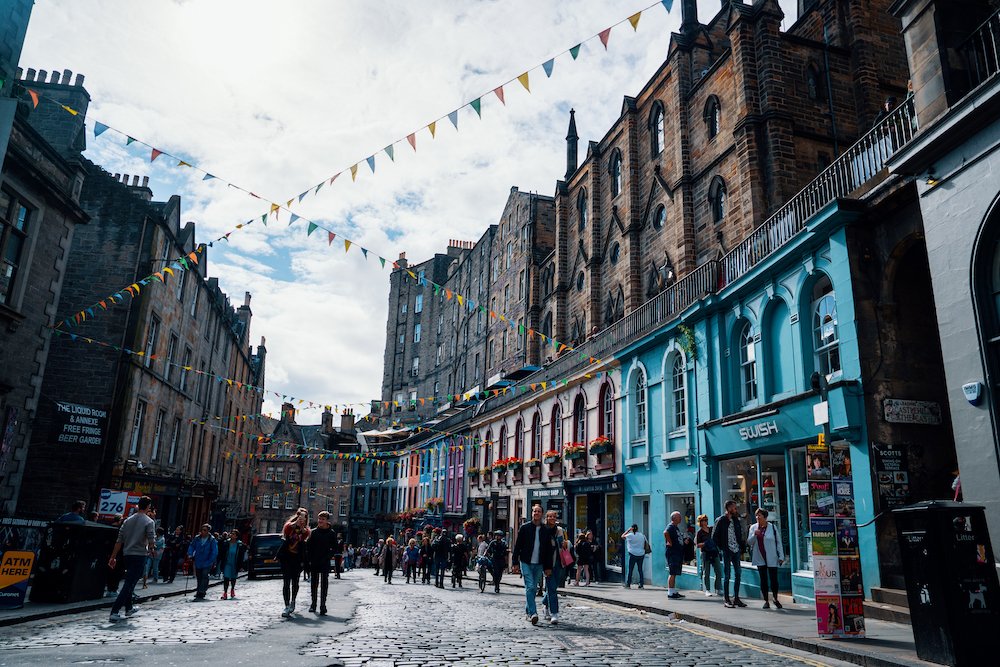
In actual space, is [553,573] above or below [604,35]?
below

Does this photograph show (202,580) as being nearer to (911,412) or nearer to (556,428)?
(911,412)

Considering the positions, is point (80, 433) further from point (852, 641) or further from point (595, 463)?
point (852, 641)

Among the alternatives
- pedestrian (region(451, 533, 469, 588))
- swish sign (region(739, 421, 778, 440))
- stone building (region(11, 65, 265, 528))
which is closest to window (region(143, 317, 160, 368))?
stone building (region(11, 65, 265, 528))

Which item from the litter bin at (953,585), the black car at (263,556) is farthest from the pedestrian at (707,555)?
the black car at (263,556)

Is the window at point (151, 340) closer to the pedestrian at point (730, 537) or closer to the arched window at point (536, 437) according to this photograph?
the arched window at point (536, 437)

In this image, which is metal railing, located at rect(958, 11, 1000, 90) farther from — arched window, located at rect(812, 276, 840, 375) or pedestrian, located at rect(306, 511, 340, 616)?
pedestrian, located at rect(306, 511, 340, 616)

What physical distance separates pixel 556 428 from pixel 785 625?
18.2m

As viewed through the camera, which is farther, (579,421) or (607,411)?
(579,421)

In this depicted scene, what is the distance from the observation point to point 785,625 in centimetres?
961

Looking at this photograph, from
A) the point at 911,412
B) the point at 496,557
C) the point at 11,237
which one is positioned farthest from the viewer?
the point at 496,557

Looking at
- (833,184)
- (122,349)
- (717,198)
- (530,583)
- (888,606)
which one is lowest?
(888,606)

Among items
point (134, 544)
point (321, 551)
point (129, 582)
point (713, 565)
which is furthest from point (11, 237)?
point (713, 565)

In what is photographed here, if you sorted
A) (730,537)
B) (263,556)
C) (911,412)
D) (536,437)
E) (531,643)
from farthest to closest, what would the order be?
(536,437)
(263,556)
(730,537)
(911,412)
(531,643)

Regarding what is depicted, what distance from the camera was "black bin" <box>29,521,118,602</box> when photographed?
435 inches
